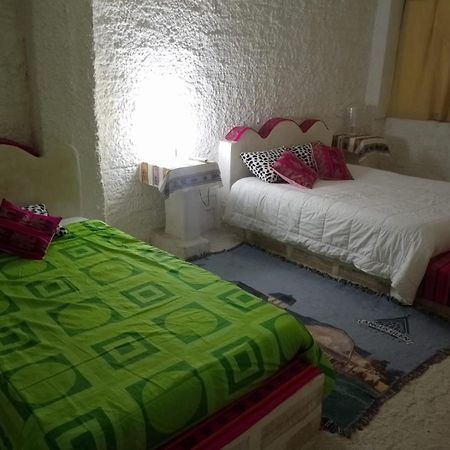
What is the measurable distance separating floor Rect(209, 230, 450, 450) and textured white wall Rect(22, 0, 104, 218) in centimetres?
199

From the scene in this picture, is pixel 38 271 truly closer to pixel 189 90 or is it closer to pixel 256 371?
pixel 256 371

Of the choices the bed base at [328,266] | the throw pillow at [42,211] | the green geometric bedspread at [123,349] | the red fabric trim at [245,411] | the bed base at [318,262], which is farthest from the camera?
the bed base at [318,262]

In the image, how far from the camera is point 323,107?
4531 mm

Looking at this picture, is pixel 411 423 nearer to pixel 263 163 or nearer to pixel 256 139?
pixel 263 163

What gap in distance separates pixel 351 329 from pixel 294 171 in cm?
144

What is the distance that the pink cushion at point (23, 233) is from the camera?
2.16 metres

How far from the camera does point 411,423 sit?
179 centimetres

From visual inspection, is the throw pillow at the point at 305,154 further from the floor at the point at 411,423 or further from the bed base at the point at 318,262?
the floor at the point at 411,423

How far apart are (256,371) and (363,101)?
4199 millimetres

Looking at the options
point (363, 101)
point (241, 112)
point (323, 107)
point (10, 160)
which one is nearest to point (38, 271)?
point (10, 160)

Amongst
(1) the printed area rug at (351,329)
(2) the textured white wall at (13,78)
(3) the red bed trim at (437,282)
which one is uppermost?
(2) the textured white wall at (13,78)

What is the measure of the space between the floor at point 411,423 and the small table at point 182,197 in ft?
5.78

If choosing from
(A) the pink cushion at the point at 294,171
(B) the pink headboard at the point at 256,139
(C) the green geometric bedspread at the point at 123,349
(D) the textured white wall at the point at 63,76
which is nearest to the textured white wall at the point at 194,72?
(B) the pink headboard at the point at 256,139

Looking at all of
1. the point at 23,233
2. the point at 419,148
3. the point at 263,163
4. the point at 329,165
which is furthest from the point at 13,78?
the point at 419,148
